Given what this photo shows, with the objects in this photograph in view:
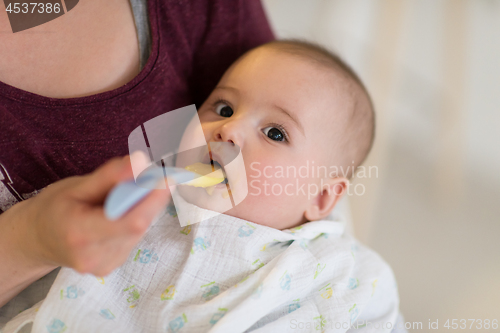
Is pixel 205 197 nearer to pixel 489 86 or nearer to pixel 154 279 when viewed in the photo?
pixel 154 279

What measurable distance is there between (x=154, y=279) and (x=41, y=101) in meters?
0.35

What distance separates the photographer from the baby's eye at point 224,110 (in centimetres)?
78

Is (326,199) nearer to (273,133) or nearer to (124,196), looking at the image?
(273,133)

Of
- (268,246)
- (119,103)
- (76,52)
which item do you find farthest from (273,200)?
(76,52)

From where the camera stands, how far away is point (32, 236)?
467mm

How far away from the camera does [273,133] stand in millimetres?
740

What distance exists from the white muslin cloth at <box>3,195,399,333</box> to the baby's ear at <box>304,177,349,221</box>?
1.8 inches

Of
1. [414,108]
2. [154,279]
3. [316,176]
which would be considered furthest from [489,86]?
[154,279]

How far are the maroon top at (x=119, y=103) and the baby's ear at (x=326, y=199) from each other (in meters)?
0.36

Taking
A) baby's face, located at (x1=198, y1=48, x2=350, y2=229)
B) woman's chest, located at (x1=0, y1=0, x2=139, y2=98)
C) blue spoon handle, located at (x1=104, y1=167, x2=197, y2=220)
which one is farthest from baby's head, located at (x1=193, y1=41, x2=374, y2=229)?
blue spoon handle, located at (x1=104, y1=167, x2=197, y2=220)

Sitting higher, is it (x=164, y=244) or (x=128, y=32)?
(x=128, y=32)

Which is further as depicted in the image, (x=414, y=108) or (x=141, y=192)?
(x=414, y=108)

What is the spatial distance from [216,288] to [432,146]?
3.27ft

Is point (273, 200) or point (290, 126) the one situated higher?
point (290, 126)
